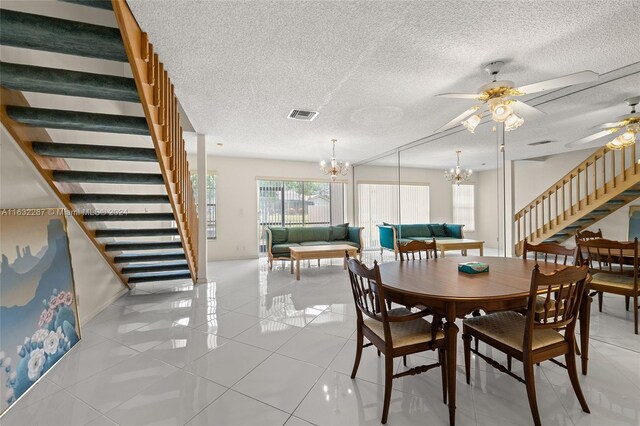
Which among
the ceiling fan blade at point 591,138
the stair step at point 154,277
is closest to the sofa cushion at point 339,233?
the stair step at point 154,277

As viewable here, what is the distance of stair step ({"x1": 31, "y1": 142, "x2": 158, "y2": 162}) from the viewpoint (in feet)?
7.64

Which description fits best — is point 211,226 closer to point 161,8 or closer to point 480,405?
point 161,8

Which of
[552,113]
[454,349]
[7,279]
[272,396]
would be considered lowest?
[272,396]

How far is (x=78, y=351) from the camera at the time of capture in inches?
95.7

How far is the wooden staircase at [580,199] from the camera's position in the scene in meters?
4.75

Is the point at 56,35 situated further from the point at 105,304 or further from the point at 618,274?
the point at 618,274

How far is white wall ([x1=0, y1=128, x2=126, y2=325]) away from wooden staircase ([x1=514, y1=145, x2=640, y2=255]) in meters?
6.20

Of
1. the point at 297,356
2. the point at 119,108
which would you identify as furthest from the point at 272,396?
the point at 119,108

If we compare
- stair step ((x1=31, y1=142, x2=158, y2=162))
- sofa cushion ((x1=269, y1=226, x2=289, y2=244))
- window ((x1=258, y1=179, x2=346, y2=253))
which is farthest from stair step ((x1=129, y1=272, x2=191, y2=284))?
window ((x1=258, y1=179, x2=346, y2=253))

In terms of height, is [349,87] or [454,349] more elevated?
[349,87]

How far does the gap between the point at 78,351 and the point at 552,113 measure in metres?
6.22

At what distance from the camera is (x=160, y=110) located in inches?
91.7

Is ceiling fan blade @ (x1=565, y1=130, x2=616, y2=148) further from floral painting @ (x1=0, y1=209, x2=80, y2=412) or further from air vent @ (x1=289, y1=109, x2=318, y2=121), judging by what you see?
floral painting @ (x1=0, y1=209, x2=80, y2=412)

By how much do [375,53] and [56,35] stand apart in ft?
7.24
